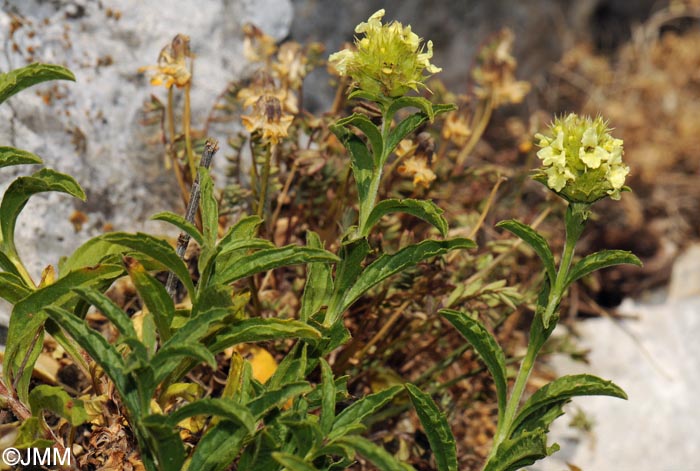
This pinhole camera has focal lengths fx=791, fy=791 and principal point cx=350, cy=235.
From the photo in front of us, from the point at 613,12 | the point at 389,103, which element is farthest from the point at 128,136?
the point at 613,12

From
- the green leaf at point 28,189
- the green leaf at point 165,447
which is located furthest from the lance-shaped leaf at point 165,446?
the green leaf at point 28,189

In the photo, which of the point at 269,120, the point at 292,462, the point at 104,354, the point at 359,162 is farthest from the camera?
the point at 269,120

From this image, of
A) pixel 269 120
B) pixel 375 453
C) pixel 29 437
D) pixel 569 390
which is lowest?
pixel 29 437

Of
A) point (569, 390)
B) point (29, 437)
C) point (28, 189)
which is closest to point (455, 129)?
point (569, 390)

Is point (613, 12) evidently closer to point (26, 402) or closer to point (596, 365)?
point (596, 365)

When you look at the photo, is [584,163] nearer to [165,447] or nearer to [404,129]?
[404,129]

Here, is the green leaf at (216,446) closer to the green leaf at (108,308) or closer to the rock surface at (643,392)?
the green leaf at (108,308)

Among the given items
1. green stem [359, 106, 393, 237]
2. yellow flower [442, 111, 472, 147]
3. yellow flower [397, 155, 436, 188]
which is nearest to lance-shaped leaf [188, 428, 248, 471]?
green stem [359, 106, 393, 237]

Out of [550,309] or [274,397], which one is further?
[550,309]
